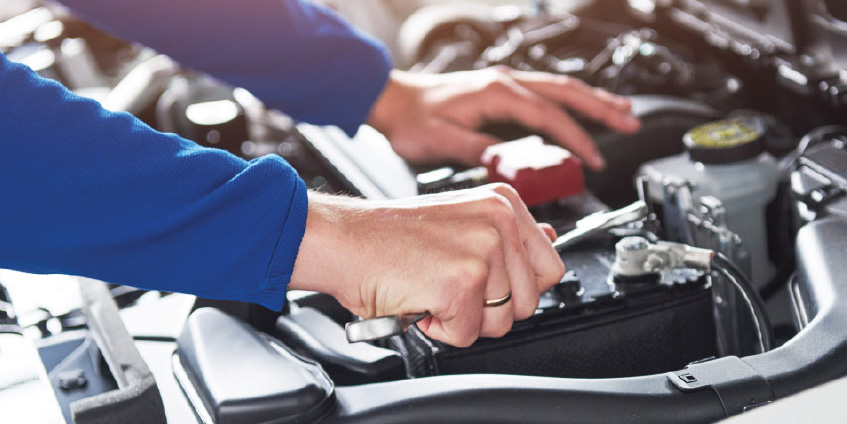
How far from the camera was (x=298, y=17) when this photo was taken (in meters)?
1.24

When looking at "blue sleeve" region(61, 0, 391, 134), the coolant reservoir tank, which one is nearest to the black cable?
the coolant reservoir tank

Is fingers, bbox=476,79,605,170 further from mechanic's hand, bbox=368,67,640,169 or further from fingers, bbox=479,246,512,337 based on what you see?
fingers, bbox=479,246,512,337

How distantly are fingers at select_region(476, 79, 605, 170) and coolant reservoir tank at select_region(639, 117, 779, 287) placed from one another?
0.57 ft

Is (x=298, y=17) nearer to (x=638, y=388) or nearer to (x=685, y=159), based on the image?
(x=685, y=159)

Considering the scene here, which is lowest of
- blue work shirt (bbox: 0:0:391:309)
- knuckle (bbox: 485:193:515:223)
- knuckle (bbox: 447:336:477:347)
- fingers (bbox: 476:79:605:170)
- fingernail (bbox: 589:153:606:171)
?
fingernail (bbox: 589:153:606:171)

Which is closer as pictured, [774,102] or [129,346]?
[129,346]

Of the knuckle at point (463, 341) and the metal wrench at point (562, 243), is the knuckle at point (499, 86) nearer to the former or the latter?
the metal wrench at point (562, 243)

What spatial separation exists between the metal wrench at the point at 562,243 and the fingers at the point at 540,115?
28cm

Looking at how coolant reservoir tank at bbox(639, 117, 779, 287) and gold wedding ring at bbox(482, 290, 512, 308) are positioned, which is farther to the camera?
coolant reservoir tank at bbox(639, 117, 779, 287)

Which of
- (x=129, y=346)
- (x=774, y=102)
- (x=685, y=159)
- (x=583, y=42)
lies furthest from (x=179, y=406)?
(x=583, y=42)

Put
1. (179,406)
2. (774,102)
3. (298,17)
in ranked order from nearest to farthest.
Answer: (179,406)
(774,102)
(298,17)

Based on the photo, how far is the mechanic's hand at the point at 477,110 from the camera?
3.51 feet

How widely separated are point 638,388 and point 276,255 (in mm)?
277

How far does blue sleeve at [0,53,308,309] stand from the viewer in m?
0.62
